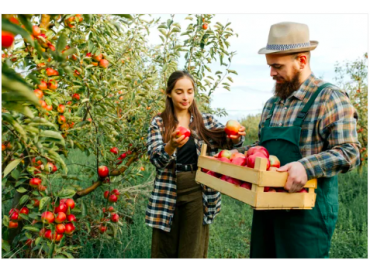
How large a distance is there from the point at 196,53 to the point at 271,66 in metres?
1.10

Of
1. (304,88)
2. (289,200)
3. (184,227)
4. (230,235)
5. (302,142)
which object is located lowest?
(230,235)

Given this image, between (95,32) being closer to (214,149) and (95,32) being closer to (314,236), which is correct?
(214,149)

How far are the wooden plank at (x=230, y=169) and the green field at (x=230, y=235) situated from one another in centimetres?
106

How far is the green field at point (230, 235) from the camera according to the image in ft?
8.64

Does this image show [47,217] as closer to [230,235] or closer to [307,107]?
[307,107]

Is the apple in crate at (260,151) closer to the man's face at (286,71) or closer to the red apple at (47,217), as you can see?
the man's face at (286,71)

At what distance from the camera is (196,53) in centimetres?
260

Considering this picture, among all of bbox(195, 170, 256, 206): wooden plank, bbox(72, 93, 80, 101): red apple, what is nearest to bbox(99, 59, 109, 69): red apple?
bbox(72, 93, 80, 101): red apple

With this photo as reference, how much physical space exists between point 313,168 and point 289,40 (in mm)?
579

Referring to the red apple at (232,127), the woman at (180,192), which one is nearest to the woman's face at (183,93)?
the woman at (180,192)

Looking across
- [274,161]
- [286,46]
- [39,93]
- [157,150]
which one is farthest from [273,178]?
[39,93]

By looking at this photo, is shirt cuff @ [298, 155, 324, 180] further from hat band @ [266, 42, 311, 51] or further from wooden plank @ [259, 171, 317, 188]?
hat band @ [266, 42, 311, 51]

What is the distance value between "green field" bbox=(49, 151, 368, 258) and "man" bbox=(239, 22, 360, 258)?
1.31 metres

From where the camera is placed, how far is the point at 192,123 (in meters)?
2.07
